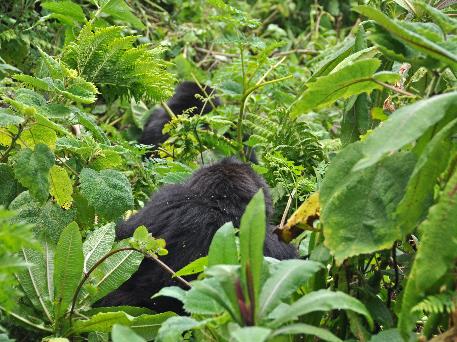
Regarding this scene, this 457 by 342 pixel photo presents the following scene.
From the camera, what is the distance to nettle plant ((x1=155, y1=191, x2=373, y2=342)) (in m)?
1.10

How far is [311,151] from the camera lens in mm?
2791

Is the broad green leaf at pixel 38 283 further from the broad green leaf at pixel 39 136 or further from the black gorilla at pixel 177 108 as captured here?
the black gorilla at pixel 177 108

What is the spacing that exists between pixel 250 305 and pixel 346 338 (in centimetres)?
33

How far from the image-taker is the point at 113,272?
1754mm

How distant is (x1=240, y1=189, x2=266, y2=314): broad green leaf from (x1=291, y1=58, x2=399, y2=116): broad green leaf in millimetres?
255

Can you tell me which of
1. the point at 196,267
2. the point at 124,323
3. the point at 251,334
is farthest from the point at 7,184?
the point at 251,334

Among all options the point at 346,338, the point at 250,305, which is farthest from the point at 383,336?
the point at 250,305

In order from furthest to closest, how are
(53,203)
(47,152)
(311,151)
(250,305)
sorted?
(311,151), (53,203), (47,152), (250,305)

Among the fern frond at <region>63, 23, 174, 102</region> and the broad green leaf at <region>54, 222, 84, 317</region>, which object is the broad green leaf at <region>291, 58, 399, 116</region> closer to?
the broad green leaf at <region>54, 222, 84, 317</region>

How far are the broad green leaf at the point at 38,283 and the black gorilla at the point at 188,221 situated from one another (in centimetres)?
29

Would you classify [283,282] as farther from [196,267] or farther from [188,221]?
[188,221]

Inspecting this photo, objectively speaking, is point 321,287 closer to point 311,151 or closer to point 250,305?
point 250,305

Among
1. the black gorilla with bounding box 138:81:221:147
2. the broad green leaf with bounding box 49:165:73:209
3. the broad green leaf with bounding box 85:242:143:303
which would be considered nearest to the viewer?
the broad green leaf with bounding box 85:242:143:303

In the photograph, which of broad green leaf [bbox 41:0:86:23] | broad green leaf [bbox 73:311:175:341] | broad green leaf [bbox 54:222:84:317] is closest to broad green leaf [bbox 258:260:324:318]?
broad green leaf [bbox 73:311:175:341]
